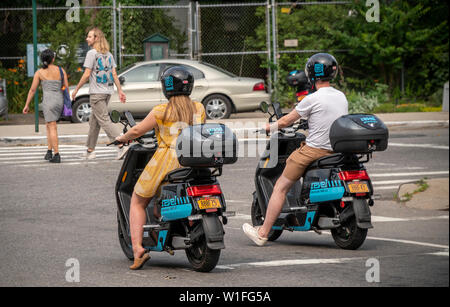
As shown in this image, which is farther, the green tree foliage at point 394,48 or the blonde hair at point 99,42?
the green tree foliage at point 394,48

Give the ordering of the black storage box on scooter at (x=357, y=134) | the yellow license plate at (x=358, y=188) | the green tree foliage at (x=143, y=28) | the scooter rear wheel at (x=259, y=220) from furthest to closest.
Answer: the green tree foliage at (x=143, y=28) → the scooter rear wheel at (x=259, y=220) → the yellow license plate at (x=358, y=188) → the black storage box on scooter at (x=357, y=134)

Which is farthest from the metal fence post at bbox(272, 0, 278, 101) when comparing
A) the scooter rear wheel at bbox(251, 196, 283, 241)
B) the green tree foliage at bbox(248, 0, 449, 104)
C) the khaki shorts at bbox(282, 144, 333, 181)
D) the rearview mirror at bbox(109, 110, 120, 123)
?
the rearview mirror at bbox(109, 110, 120, 123)

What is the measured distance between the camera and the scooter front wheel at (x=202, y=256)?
616 cm

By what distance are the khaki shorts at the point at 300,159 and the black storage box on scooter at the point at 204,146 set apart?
137 cm

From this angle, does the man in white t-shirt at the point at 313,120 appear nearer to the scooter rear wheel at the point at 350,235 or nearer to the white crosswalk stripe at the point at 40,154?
the scooter rear wheel at the point at 350,235

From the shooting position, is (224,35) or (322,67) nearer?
(322,67)

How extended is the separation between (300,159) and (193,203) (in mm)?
1497

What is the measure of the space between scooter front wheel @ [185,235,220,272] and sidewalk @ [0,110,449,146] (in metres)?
11.4

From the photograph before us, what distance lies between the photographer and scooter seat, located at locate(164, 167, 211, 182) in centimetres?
627

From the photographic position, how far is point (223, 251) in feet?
24.4

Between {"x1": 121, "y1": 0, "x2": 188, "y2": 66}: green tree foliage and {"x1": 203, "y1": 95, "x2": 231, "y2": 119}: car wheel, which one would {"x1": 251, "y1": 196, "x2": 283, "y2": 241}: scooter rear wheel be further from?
{"x1": 121, "y1": 0, "x2": 188, "y2": 66}: green tree foliage

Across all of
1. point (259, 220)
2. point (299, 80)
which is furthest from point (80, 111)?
point (259, 220)

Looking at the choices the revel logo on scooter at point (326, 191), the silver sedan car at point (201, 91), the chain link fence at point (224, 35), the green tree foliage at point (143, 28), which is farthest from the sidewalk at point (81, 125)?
the revel logo on scooter at point (326, 191)

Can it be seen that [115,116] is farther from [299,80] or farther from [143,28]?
[143,28]
